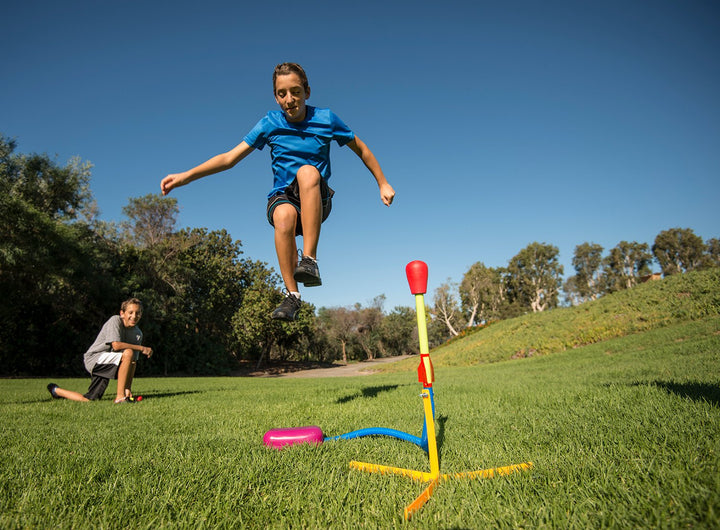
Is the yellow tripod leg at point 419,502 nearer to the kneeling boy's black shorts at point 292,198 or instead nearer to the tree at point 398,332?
the kneeling boy's black shorts at point 292,198

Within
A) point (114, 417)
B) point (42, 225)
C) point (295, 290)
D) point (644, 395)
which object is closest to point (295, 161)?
point (295, 290)

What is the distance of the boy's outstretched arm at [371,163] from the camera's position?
3713 millimetres

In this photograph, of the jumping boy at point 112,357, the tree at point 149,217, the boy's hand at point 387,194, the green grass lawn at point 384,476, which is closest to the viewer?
the green grass lawn at point 384,476

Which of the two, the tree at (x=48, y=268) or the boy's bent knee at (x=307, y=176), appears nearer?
the boy's bent knee at (x=307, y=176)

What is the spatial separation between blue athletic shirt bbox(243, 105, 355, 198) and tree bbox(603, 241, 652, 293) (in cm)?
6230

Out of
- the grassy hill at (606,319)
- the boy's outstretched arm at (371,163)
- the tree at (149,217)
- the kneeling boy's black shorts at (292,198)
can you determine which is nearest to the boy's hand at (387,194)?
the boy's outstretched arm at (371,163)

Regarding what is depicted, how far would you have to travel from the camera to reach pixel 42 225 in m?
14.7

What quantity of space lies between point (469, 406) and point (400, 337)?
55.0 meters

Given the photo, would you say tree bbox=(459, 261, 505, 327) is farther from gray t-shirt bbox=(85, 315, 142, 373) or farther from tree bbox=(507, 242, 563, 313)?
gray t-shirt bbox=(85, 315, 142, 373)

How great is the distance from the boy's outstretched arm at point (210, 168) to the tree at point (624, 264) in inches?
2472

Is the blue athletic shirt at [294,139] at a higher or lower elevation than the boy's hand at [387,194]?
higher

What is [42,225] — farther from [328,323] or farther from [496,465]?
[328,323]

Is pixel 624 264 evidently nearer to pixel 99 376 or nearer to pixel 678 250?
pixel 678 250

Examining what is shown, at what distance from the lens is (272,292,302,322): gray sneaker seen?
3.39m
